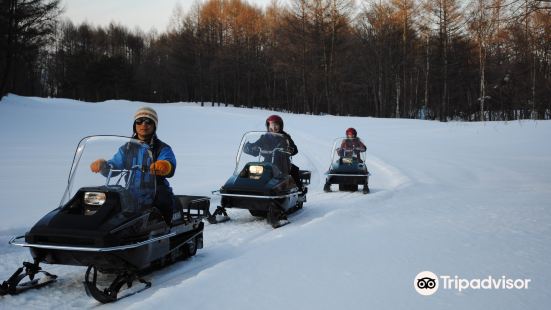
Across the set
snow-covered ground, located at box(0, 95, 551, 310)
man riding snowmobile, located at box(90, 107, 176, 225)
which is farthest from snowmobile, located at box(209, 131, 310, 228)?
man riding snowmobile, located at box(90, 107, 176, 225)

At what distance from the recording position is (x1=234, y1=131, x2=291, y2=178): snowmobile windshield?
9.05 m

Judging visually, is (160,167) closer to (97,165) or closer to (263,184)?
(97,165)

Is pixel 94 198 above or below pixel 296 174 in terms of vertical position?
above

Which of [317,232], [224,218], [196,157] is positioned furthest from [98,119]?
[317,232]

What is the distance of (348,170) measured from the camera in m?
11.8

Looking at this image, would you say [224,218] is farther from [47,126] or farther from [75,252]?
[47,126]

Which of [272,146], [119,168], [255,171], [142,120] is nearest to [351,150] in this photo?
[272,146]

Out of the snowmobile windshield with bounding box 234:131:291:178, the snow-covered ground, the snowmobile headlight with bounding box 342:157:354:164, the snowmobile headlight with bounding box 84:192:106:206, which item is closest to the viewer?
the snow-covered ground

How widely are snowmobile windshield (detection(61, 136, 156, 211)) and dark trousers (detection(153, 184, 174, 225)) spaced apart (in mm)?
146

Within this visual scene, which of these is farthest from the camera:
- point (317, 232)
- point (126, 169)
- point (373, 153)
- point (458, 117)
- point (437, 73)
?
point (458, 117)

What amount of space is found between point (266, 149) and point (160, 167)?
13.3ft

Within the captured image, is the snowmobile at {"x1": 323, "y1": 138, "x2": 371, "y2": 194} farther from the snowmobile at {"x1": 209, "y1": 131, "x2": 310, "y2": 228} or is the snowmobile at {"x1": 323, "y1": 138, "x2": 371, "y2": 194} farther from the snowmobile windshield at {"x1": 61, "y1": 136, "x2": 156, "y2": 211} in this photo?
the snowmobile windshield at {"x1": 61, "y1": 136, "x2": 156, "y2": 211}

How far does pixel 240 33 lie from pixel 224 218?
4746 centimetres

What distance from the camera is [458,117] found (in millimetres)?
48906
